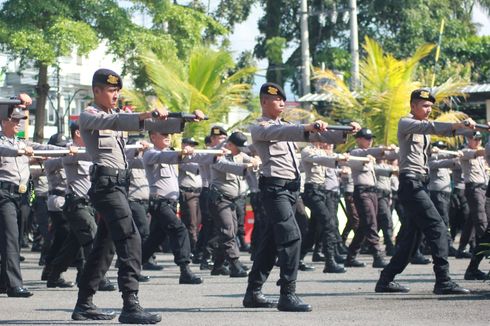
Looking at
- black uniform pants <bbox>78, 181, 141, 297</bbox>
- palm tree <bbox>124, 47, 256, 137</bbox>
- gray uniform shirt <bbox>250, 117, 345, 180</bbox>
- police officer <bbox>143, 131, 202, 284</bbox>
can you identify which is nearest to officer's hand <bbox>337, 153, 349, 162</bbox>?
police officer <bbox>143, 131, 202, 284</bbox>

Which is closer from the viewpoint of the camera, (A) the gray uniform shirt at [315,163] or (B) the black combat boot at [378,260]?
(A) the gray uniform shirt at [315,163]

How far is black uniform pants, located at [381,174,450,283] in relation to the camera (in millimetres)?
12375

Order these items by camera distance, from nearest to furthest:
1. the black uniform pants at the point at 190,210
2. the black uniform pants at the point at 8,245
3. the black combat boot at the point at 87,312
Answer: the black combat boot at the point at 87,312, the black uniform pants at the point at 8,245, the black uniform pants at the point at 190,210

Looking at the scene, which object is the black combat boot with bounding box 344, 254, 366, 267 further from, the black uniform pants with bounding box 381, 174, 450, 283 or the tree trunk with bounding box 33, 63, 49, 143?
the tree trunk with bounding box 33, 63, 49, 143

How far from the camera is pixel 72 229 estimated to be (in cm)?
1377

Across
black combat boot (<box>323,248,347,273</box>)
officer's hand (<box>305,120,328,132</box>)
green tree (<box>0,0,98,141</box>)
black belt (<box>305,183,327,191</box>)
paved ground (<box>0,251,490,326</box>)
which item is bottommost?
black combat boot (<box>323,248,347,273</box>)

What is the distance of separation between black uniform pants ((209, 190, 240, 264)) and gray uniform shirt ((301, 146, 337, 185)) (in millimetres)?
1220

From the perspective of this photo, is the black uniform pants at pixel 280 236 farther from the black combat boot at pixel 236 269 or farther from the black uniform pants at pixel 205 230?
the black uniform pants at pixel 205 230

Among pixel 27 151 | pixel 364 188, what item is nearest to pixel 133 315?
pixel 27 151

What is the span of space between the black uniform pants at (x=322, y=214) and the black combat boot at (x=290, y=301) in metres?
5.39

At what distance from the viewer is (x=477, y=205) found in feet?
61.5

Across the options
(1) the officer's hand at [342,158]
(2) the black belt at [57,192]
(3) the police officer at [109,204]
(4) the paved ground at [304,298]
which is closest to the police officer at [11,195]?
(4) the paved ground at [304,298]

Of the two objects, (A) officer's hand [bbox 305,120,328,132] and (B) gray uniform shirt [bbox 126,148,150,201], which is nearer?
(A) officer's hand [bbox 305,120,328,132]

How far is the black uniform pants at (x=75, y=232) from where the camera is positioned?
13656mm
